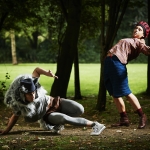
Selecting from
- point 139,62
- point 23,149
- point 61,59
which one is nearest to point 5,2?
point 61,59

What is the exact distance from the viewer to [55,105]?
5.74m

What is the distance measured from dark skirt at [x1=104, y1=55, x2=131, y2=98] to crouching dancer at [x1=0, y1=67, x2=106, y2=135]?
72cm

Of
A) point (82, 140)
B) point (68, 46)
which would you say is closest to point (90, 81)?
point (68, 46)

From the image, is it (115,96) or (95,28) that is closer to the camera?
(115,96)

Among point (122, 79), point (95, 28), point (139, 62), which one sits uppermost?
point (95, 28)

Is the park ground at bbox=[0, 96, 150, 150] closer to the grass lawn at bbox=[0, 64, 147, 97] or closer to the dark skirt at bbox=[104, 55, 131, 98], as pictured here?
the dark skirt at bbox=[104, 55, 131, 98]

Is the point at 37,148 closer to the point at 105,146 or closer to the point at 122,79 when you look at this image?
the point at 105,146

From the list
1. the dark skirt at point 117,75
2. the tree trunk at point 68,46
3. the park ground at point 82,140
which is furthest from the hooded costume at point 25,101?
the tree trunk at point 68,46

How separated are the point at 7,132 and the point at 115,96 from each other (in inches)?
75.6

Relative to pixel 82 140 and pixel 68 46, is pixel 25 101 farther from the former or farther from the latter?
pixel 68 46

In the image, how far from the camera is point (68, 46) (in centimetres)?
964

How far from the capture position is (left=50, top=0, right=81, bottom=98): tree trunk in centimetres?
956

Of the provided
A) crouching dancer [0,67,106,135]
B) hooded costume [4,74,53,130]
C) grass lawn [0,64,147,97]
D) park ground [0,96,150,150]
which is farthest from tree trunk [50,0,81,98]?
hooded costume [4,74,53,130]

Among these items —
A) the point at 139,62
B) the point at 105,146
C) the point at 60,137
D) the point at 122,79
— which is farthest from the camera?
the point at 139,62
